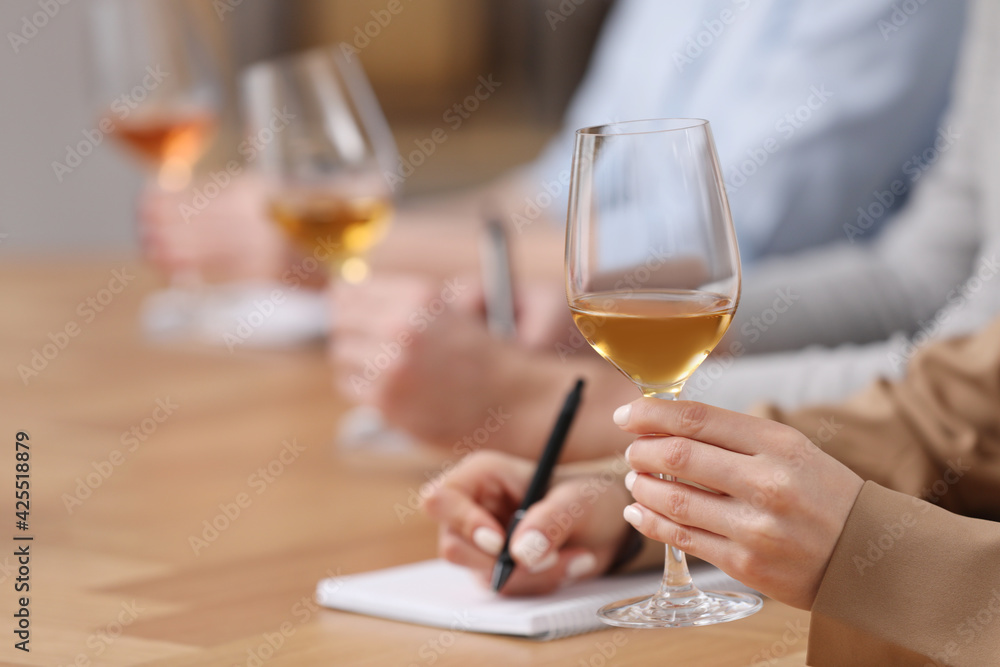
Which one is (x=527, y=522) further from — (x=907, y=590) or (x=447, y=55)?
(x=447, y=55)

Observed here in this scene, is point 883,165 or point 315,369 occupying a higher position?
point 883,165

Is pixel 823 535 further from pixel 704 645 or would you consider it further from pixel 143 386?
pixel 143 386

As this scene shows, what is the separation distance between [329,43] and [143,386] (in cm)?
521

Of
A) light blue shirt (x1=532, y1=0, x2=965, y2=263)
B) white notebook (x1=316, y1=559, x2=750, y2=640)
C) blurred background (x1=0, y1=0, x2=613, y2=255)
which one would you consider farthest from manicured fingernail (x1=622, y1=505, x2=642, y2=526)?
blurred background (x1=0, y1=0, x2=613, y2=255)

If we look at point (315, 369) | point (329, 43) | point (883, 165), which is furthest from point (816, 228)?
point (329, 43)

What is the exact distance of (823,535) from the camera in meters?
0.57

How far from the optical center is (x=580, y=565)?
73 centimetres

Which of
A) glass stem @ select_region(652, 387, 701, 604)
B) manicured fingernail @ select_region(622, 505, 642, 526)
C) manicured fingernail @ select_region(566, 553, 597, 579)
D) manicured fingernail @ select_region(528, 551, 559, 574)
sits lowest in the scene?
manicured fingernail @ select_region(566, 553, 597, 579)

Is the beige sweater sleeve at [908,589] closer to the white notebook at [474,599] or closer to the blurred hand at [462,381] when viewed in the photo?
the white notebook at [474,599]

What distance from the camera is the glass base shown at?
0.61 meters

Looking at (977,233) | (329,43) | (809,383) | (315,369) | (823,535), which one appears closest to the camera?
(823,535)

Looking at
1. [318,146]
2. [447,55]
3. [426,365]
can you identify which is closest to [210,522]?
[426,365]

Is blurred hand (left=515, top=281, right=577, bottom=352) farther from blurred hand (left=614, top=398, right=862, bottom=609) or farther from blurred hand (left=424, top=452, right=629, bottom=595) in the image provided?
blurred hand (left=614, top=398, right=862, bottom=609)

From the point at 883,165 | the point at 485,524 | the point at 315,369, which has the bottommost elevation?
the point at 315,369
